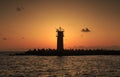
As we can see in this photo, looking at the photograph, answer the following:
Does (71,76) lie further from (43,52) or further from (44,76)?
(43,52)

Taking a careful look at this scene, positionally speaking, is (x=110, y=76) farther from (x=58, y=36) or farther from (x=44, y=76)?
(x=58, y=36)

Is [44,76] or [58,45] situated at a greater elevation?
[58,45]

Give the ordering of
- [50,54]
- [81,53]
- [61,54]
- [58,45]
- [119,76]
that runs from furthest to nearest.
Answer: [81,53] → [50,54] → [61,54] → [58,45] → [119,76]

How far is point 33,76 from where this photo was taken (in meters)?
50.9

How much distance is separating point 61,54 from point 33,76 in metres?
109

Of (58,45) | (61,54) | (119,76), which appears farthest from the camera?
(61,54)

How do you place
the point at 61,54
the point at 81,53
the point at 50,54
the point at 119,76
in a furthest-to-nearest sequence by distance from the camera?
the point at 81,53 → the point at 50,54 → the point at 61,54 → the point at 119,76

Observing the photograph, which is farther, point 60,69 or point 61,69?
point 60,69

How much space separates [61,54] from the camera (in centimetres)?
16025

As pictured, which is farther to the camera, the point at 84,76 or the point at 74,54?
the point at 74,54

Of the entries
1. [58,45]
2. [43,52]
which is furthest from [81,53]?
[58,45]

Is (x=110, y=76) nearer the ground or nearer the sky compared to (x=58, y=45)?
nearer the ground

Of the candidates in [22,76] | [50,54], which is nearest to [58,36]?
[50,54]

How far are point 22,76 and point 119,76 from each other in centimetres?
1422
